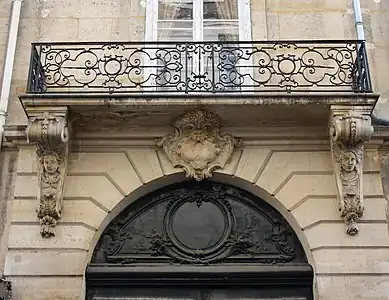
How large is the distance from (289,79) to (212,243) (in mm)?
2115

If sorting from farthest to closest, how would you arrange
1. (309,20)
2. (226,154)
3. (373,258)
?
(309,20) < (226,154) < (373,258)

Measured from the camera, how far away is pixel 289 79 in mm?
7699

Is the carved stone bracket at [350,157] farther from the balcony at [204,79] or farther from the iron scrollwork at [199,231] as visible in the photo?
the iron scrollwork at [199,231]

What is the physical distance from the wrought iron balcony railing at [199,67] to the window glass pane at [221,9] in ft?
1.82

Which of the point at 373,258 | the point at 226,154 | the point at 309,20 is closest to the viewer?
the point at 373,258

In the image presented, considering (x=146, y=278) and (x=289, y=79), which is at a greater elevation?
(x=289, y=79)

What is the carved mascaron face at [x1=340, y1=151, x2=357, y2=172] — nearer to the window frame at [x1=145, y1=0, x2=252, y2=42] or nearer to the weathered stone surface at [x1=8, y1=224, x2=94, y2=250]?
the window frame at [x1=145, y1=0, x2=252, y2=42]

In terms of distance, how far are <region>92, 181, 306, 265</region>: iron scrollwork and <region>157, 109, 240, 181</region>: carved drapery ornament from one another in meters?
0.31

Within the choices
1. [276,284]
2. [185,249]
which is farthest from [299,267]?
[185,249]

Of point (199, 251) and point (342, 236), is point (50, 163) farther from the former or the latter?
point (342, 236)

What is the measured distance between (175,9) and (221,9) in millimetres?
613

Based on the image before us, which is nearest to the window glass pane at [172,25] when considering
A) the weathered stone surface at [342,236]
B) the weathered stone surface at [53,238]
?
the weathered stone surface at [53,238]

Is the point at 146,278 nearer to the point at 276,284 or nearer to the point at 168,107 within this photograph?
the point at 276,284

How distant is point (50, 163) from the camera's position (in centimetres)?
743
